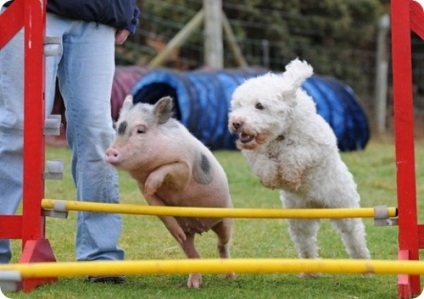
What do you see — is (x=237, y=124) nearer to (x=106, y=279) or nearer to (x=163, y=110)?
(x=163, y=110)

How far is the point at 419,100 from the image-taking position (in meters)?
18.9

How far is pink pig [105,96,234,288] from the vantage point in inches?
173

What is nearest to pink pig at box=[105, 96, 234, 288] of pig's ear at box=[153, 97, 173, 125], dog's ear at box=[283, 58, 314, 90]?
pig's ear at box=[153, 97, 173, 125]

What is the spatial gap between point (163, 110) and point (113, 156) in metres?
0.39

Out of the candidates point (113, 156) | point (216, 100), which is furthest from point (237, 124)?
point (216, 100)

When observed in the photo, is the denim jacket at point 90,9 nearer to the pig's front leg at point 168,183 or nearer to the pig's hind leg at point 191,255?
the pig's front leg at point 168,183

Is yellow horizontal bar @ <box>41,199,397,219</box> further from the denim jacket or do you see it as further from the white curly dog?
the denim jacket

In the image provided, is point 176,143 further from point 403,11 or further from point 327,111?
point 327,111

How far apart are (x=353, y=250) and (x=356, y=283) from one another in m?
0.47

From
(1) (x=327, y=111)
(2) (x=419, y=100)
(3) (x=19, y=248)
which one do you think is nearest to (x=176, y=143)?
(3) (x=19, y=248)

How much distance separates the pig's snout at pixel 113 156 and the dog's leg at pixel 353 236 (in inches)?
58.6

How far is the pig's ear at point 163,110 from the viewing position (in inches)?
179

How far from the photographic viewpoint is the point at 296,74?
4848 millimetres

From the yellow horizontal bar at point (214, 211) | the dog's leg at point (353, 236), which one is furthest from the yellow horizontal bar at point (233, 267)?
the dog's leg at point (353, 236)
